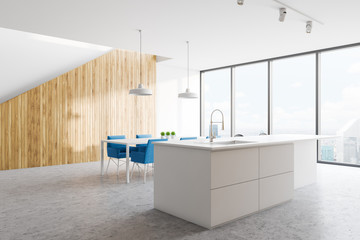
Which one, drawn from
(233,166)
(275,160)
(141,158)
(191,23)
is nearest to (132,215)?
(233,166)

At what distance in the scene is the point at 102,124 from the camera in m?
7.15

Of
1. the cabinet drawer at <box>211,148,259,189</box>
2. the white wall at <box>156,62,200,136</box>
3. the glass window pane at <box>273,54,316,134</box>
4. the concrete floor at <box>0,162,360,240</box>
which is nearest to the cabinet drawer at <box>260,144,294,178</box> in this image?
the cabinet drawer at <box>211,148,259,189</box>

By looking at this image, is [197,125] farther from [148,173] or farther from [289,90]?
[148,173]

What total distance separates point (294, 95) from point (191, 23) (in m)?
3.76

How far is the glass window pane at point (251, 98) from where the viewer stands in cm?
744

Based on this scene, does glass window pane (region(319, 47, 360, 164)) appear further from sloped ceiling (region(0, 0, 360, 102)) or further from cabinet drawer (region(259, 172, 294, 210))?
cabinet drawer (region(259, 172, 294, 210))

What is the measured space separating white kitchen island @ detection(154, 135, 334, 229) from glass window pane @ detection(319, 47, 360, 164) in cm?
336

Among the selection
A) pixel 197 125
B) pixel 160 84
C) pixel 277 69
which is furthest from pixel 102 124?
pixel 277 69

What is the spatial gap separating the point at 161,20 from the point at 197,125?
538cm

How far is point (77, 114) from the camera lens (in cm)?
673

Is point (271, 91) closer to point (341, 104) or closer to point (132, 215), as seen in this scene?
point (341, 104)

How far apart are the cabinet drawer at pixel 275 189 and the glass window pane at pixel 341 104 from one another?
3253 millimetres

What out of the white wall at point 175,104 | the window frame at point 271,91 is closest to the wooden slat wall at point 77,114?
the white wall at point 175,104

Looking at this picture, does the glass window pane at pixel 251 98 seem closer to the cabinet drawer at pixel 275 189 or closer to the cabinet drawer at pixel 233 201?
the cabinet drawer at pixel 275 189
